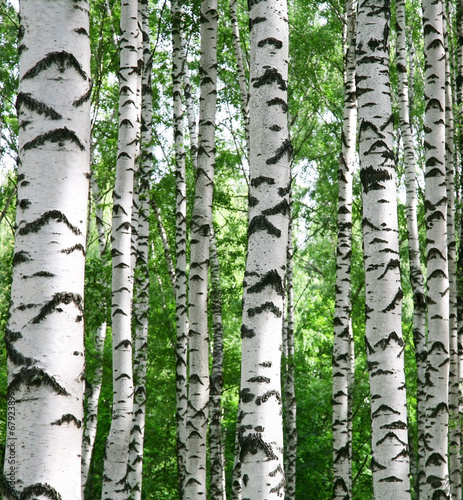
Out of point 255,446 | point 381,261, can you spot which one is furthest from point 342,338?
point 255,446

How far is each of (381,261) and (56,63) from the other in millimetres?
2421

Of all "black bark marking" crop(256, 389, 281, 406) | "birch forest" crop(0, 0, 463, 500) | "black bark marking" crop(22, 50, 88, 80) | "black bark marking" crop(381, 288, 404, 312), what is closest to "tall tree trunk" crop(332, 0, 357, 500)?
"birch forest" crop(0, 0, 463, 500)

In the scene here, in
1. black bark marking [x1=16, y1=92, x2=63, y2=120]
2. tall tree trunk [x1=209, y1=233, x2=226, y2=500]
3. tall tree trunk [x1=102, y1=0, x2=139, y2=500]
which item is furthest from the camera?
tall tree trunk [x1=209, y1=233, x2=226, y2=500]

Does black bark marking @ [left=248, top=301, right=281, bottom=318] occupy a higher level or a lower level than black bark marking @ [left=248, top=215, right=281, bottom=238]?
lower

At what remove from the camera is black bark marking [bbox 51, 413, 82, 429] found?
173 centimetres

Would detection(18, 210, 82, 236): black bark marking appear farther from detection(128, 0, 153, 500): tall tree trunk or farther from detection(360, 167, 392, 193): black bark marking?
detection(128, 0, 153, 500): tall tree trunk

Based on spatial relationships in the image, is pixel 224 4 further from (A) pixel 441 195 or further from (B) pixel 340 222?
(A) pixel 441 195

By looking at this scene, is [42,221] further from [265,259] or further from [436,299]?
[436,299]

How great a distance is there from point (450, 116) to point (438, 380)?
17.5ft

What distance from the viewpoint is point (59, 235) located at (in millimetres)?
1866

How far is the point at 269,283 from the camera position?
9.29 feet

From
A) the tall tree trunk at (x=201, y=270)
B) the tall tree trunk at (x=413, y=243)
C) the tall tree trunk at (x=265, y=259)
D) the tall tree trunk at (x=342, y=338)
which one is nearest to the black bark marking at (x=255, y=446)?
the tall tree trunk at (x=265, y=259)

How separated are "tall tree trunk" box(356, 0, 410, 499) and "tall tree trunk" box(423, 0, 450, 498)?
5.93 feet

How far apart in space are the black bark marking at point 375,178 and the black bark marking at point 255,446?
1894 mm
